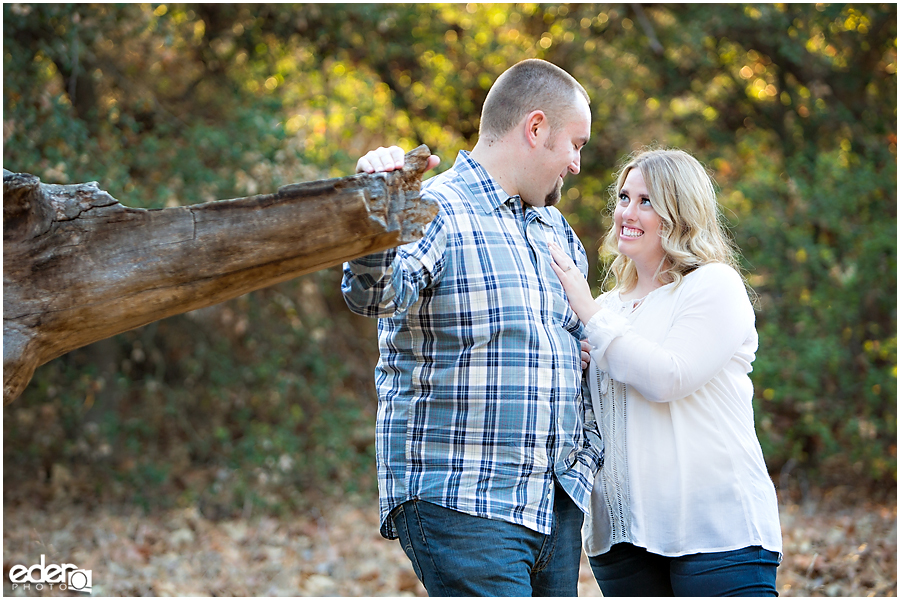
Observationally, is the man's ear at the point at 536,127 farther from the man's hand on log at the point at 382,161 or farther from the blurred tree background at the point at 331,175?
the blurred tree background at the point at 331,175

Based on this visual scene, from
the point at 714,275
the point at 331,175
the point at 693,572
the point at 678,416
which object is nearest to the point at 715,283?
the point at 714,275

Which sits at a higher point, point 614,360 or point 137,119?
point 137,119

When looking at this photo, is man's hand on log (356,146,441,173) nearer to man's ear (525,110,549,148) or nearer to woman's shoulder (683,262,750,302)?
man's ear (525,110,549,148)

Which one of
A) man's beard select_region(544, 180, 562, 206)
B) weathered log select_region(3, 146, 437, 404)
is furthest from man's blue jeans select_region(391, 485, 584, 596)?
man's beard select_region(544, 180, 562, 206)

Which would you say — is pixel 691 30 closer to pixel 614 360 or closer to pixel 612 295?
pixel 612 295

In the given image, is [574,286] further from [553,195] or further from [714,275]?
[714,275]

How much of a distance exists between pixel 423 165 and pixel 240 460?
15.3 feet

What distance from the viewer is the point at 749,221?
6.28 m

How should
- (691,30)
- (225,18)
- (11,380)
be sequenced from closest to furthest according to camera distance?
(11,380)
(225,18)
(691,30)

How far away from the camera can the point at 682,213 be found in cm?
243

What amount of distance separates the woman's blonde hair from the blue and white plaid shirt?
0.48m

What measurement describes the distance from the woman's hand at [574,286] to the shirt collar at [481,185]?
0.21 metres

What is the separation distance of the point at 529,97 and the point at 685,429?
3.44 ft

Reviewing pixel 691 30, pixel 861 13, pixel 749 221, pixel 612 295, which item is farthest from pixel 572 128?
pixel 861 13
